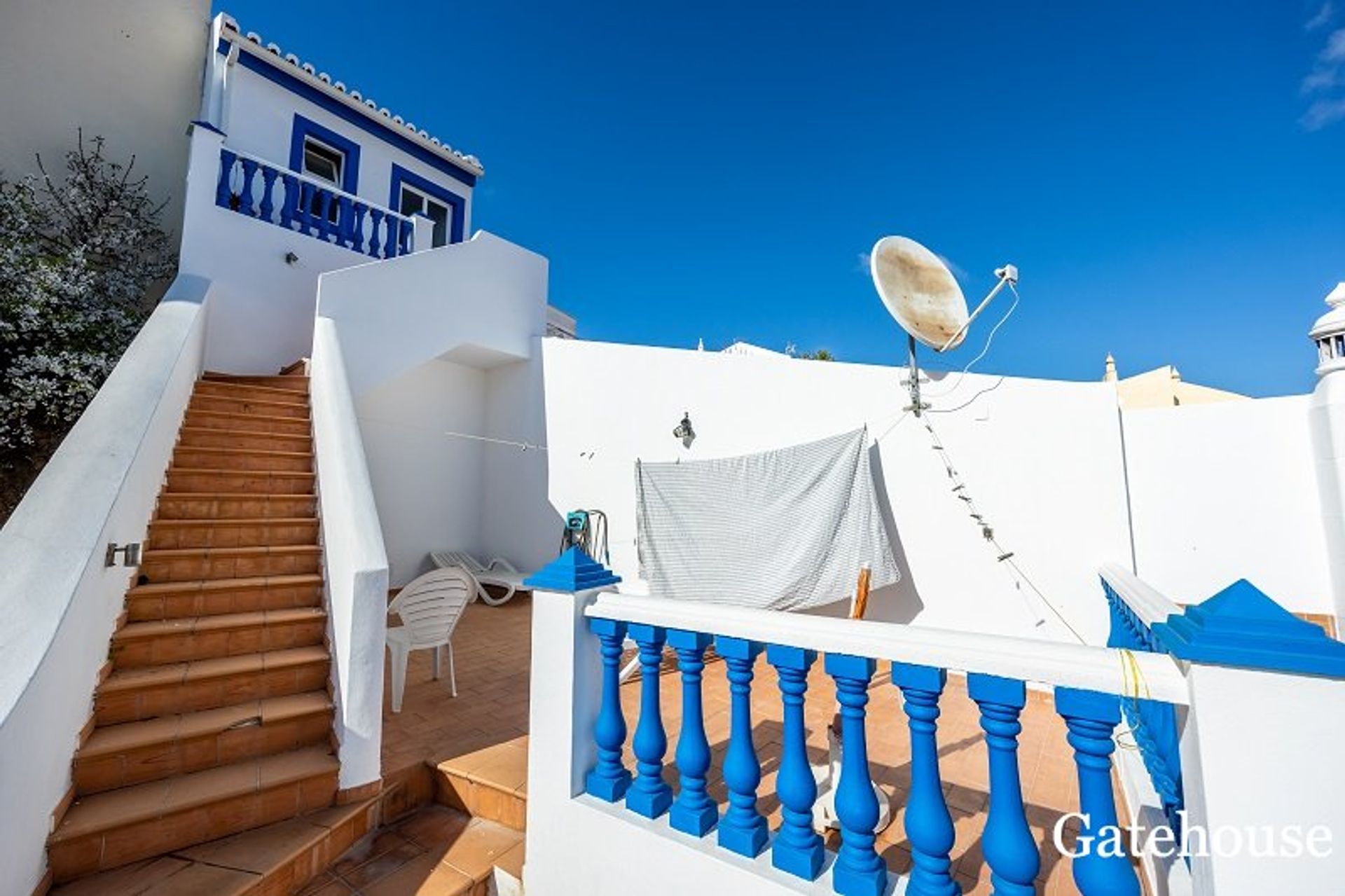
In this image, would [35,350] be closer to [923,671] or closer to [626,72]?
[923,671]

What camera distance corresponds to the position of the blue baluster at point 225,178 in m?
7.21

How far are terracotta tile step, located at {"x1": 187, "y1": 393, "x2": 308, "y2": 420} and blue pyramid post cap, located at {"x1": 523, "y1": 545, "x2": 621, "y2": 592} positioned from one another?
5.09m

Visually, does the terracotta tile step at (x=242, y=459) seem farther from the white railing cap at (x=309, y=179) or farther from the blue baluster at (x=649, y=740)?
the white railing cap at (x=309, y=179)

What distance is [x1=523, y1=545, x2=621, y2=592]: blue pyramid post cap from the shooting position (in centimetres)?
217

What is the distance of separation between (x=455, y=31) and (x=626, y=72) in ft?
10.2

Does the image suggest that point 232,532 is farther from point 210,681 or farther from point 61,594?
point 61,594

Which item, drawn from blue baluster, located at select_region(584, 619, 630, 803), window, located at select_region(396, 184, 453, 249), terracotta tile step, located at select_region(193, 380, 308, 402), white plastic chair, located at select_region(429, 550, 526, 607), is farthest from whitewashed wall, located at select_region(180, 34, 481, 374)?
blue baluster, located at select_region(584, 619, 630, 803)

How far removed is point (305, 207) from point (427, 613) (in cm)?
725

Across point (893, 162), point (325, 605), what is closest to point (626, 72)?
point (893, 162)

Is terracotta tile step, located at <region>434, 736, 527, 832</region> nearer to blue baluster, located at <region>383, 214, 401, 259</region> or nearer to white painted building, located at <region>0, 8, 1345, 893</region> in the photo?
white painted building, located at <region>0, 8, 1345, 893</region>

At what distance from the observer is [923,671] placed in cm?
153

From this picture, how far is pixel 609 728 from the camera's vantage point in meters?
2.11

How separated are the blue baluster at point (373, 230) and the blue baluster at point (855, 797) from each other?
9703 millimetres

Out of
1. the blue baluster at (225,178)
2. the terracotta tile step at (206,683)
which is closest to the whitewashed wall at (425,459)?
the blue baluster at (225,178)
